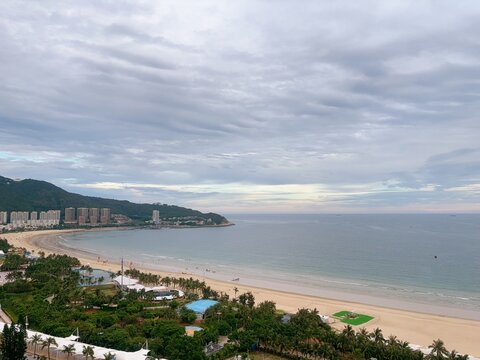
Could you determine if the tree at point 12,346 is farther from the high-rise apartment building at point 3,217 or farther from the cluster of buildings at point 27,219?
the high-rise apartment building at point 3,217

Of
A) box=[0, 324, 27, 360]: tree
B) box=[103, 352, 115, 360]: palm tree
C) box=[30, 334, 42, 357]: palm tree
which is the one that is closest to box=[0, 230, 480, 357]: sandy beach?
box=[103, 352, 115, 360]: palm tree

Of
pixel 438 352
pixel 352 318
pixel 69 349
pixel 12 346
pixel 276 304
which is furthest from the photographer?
pixel 276 304

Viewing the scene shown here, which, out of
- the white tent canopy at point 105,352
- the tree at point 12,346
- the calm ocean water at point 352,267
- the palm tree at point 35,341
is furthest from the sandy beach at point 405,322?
the tree at point 12,346

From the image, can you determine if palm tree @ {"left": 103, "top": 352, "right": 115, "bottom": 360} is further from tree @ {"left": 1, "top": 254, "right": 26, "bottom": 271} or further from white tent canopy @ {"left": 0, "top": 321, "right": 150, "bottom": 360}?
tree @ {"left": 1, "top": 254, "right": 26, "bottom": 271}

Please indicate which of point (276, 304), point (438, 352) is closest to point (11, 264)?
point (276, 304)

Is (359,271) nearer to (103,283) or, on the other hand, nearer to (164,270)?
(164,270)

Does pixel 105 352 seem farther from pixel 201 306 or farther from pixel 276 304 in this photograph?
pixel 276 304

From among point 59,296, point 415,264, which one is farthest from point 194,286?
point 415,264

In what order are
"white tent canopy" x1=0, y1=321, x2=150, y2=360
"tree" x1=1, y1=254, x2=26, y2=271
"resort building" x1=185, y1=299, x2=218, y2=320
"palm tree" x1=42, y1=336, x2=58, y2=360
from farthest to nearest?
"tree" x1=1, y1=254, x2=26, y2=271 < "resort building" x1=185, y1=299, x2=218, y2=320 < "palm tree" x1=42, y1=336, x2=58, y2=360 < "white tent canopy" x1=0, y1=321, x2=150, y2=360
